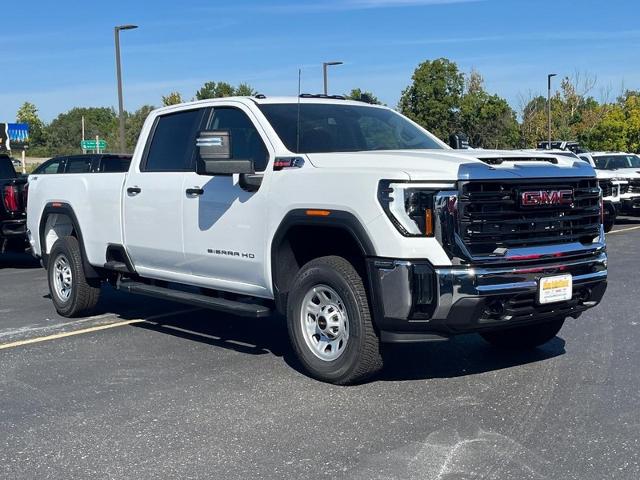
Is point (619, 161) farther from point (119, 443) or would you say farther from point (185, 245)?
point (119, 443)

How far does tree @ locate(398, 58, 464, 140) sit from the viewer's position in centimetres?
4216

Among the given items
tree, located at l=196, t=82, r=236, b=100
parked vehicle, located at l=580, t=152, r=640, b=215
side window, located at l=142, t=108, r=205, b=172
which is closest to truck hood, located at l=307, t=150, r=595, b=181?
side window, located at l=142, t=108, r=205, b=172

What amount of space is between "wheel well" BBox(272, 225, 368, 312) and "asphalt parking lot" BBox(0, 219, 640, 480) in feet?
2.24

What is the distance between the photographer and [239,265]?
6.24 metres

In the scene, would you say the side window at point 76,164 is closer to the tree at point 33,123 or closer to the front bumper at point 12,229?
the front bumper at point 12,229

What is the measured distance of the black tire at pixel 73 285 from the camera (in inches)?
322

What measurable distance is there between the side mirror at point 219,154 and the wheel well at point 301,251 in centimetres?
60

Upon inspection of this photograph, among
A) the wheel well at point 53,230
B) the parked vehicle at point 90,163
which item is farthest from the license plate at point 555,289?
the parked vehicle at point 90,163

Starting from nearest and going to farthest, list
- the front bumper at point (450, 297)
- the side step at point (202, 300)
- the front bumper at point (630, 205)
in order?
the front bumper at point (450, 297)
the side step at point (202, 300)
the front bumper at point (630, 205)

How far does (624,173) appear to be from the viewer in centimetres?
1983

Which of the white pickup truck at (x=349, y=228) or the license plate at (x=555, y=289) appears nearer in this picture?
the white pickup truck at (x=349, y=228)

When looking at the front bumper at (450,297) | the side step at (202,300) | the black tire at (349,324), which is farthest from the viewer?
the side step at (202,300)

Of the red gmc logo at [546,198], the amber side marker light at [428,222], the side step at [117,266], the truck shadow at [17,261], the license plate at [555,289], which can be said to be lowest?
the truck shadow at [17,261]

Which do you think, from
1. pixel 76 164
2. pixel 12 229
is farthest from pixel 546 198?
pixel 76 164
